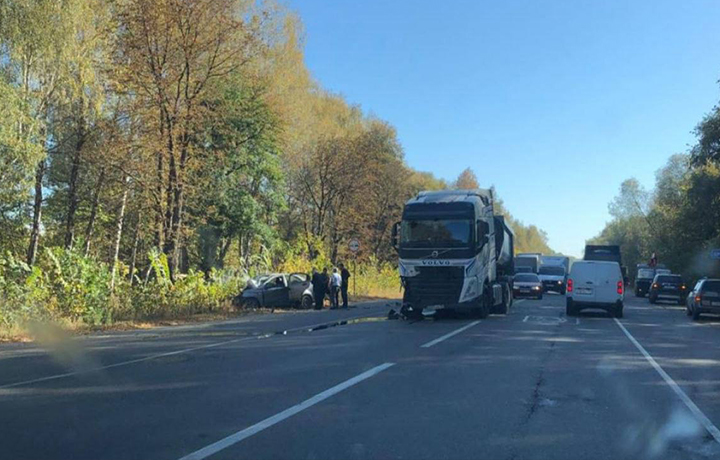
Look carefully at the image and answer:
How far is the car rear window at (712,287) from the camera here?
25.5m

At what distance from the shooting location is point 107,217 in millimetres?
40938

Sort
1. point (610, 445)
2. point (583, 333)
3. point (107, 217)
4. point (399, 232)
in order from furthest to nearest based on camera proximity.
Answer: point (107, 217) → point (399, 232) → point (583, 333) → point (610, 445)

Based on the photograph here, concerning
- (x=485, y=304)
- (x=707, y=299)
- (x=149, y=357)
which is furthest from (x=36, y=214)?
(x=707, y=299)

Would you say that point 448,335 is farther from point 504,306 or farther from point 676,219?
point 676,219

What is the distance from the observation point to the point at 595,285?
78.1 ft

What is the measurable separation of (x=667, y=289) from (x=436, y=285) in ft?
83.5

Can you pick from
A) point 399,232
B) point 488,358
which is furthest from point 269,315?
point 488,358

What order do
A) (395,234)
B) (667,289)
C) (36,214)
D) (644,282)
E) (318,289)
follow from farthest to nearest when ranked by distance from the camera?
(644,282)
(667,289)
(36,214)
(318,289)
(395,234)

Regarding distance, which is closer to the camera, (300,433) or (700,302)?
(300,433)

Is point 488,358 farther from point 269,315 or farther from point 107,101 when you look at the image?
point 107,101

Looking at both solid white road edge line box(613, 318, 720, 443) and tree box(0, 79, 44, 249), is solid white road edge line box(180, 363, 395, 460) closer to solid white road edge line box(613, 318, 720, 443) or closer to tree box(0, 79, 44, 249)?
solid white road edge line box(613, 318, 720, 443)

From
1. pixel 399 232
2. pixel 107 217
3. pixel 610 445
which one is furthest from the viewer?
pixel 107 217

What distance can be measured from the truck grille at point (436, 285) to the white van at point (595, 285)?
243 inches

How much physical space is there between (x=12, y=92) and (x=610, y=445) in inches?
990
